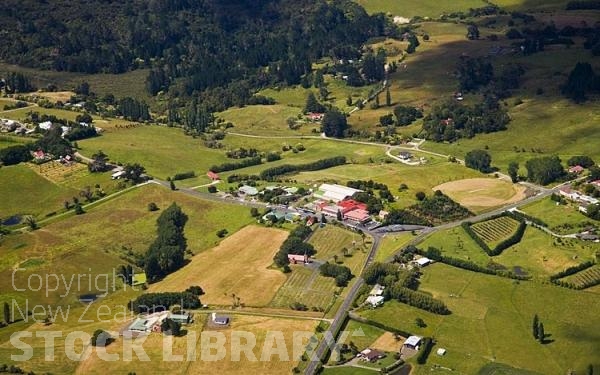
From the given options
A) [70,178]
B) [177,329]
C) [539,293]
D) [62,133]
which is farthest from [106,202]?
[539,293]

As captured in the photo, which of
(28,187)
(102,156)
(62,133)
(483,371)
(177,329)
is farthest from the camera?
(62,133)

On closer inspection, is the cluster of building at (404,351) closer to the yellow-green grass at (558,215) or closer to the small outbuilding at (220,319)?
the small outbuilding at (220,319)

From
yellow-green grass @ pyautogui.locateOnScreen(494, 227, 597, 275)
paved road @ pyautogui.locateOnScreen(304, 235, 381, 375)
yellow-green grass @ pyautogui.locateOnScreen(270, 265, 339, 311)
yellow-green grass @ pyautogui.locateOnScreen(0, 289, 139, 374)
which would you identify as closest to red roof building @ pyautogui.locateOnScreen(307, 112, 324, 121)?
paved road @ pyautogui.locateOnScreen(304, 235, 381, 375)

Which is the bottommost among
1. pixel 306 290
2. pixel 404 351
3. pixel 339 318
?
pixel 306 290

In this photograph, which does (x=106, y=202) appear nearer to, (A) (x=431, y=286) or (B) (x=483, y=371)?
(A) (x=431, y=286)

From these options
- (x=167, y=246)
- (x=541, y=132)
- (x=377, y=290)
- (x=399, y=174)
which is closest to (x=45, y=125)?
(x=167, y=246)

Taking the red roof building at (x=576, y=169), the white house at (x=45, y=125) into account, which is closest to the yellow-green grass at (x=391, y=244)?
the red roof building at (x=576, y=169)

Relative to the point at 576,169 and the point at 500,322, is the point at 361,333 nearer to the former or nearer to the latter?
the point at 500,322
